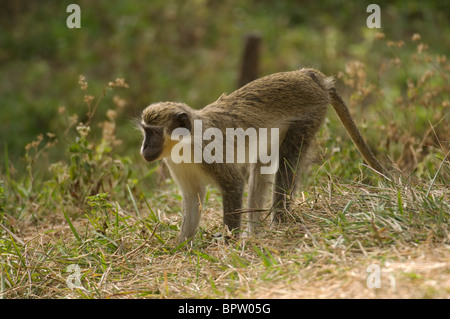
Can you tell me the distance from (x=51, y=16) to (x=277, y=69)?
620 centimetres

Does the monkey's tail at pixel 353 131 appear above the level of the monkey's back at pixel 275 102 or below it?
below

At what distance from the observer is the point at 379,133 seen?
741 centimetres

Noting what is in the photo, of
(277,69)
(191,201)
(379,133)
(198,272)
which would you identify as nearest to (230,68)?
(277,69)

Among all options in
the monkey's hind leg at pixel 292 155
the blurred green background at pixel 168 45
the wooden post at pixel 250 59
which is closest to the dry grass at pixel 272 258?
the monkey's hind leg at pixel 292 155

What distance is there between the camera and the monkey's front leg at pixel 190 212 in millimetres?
5422

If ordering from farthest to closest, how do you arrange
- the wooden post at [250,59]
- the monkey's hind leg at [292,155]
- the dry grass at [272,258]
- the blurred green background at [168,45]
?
1. the blurred green background at [168,45]
2. the wooden post at [250,59]
3. the monkey's hind leg at [292,155]
4. the dry grass at [272,258]

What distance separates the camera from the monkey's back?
5746 millimetres

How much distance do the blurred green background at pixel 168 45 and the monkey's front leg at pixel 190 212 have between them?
7.04 metres

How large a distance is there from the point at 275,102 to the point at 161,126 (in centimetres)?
129

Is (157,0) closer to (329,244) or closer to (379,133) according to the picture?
(379,133)

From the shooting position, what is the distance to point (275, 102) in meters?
5.85

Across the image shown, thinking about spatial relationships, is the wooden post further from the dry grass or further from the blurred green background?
the dry grass

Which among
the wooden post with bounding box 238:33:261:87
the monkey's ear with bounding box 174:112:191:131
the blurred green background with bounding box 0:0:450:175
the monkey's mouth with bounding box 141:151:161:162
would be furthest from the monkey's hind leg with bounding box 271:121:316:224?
the wooden post with bounding box 238:33:261:87

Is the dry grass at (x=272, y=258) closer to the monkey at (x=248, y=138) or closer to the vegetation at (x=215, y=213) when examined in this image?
the vegetation at (x=215, y=213)
